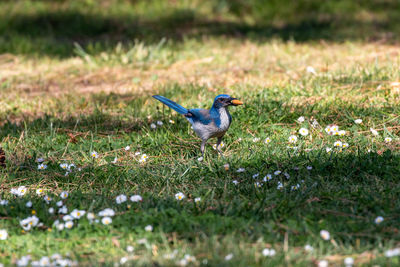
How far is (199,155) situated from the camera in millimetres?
5070

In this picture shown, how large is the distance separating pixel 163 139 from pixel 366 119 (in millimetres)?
2011

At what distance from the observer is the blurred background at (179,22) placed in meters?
10.5

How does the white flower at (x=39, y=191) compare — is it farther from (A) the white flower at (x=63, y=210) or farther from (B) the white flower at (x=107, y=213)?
(B) the white flower at (x=107, y=213)

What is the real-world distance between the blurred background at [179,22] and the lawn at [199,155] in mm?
328

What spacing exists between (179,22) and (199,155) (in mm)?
7693

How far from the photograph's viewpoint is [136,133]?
576 cm

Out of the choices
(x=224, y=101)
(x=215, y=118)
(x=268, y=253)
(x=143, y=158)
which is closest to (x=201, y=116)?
(x=215, y=118)

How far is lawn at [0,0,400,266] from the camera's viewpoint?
10.8 ft

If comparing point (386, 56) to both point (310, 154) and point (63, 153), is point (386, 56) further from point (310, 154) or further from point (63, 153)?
point (63, 153)

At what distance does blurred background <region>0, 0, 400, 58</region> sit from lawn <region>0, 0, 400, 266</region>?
33 cm

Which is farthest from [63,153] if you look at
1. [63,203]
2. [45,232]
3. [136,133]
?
[45,232]

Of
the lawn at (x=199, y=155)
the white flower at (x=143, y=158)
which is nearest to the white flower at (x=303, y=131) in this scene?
the lawn at (x=199, y=155)

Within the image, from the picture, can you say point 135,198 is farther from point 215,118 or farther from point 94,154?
point 94,154

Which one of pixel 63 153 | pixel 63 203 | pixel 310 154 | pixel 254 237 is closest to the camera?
pixel 254 237
